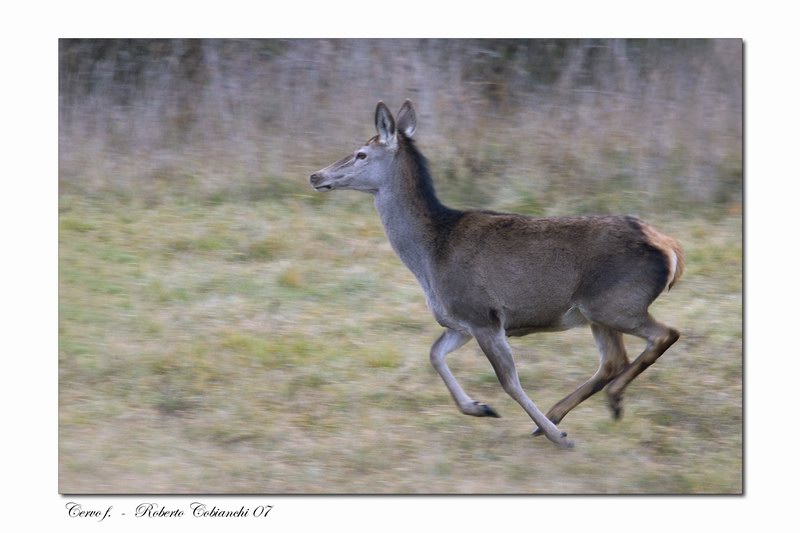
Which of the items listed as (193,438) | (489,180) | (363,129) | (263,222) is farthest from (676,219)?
(193,438)

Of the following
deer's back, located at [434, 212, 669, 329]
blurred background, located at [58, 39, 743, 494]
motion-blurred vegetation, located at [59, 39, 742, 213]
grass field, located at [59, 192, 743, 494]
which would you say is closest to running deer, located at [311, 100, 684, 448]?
deer's back, located at [434, 212, 669, 329]

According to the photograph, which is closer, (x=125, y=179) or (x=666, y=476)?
(x=666, y=476)

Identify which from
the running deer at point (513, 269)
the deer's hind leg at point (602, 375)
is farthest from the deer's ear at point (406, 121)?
the deer's hind leg at point (602, 375)

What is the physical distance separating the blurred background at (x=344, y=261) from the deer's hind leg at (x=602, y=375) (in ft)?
0.72

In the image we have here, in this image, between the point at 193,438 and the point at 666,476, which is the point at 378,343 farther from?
the point at 666,476

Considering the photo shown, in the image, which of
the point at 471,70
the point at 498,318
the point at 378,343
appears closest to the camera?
the point at 498,318

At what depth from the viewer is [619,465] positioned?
22.6 feet

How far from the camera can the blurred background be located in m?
7.00

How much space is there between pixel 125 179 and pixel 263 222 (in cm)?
106

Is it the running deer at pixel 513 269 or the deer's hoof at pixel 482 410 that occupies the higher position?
the running deer at pixel 513 269

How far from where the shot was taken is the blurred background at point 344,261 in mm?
7000

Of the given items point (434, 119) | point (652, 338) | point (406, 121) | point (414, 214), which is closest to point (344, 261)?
point (434, 119)

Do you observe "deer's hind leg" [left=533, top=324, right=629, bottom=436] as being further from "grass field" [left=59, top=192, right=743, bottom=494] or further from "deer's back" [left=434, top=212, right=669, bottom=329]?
"deer's back" [left=434, top=212, right=669, bottom=329]

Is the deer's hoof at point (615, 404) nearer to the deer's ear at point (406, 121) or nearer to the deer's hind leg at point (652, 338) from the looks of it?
the deer's hind leg at point (652, 338)
